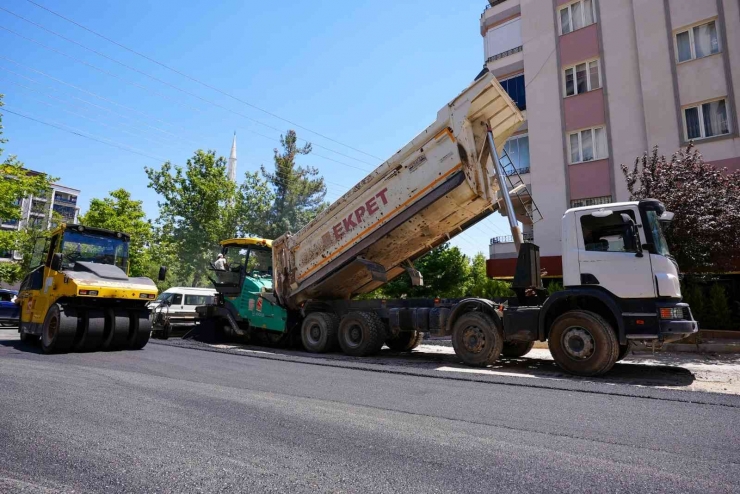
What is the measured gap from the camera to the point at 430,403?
16.0 ft

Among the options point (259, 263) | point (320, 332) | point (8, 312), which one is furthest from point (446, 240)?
point (8, 312)

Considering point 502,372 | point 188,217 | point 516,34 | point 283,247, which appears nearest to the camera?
point 502,372

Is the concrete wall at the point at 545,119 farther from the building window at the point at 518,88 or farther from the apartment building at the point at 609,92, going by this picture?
the building window at the point at 518,88

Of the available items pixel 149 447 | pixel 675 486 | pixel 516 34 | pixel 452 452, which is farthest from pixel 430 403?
pixel 516 34

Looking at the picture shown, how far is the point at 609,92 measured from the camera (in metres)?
16.5

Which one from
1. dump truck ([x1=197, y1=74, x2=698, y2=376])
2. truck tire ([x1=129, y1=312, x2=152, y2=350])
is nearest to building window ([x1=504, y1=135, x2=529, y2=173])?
dump truck ([x1=197, y1=74, x2=698, y2=376])

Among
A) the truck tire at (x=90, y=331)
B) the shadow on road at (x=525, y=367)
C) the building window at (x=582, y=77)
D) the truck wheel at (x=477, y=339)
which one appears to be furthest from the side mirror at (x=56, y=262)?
the building window at (x=582, y=77)

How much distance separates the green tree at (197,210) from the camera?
3167 cm

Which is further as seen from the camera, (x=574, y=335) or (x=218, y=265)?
(x=218, y=265)

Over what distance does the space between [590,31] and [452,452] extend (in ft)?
62.7

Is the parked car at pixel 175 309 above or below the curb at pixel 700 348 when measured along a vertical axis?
above

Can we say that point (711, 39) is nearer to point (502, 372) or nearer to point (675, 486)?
point (502, 372)

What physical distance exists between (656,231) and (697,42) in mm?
13243

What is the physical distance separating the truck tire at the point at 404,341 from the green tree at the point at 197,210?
24019mm
